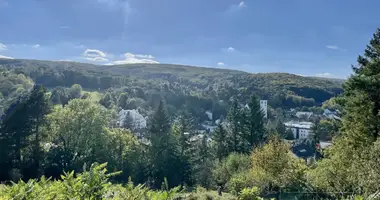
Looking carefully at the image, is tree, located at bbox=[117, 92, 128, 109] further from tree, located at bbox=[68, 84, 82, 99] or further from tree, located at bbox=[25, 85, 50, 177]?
tree, located at bbox=[25, 85, 50, 177]

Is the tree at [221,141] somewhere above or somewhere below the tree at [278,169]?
below

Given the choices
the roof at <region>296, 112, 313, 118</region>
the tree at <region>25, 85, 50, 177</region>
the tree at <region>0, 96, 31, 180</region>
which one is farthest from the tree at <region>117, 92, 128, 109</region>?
the tree at <region>0, 96, 31, 180</region>

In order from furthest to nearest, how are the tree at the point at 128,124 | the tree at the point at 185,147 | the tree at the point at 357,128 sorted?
the tree at the point at 128,124
the tree at the point at 185,147
the tree at the point at 357,128

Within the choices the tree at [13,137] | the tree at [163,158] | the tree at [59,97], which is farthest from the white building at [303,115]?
the tree at [13,137]

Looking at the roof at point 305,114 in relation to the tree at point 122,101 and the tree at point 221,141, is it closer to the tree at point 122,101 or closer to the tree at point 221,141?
the tree at point 122,101

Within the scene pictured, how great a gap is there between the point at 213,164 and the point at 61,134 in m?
16.4

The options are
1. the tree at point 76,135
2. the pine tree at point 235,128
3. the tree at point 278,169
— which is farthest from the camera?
the pine tree at point 235,128

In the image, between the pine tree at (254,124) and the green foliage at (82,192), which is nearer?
the green foliage at (82,192)

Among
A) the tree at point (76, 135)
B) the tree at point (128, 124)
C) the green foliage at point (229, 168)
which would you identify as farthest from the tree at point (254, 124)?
the tree at point (128, 124)

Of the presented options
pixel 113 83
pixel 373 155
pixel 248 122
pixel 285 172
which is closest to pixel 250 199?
pixel 373 155

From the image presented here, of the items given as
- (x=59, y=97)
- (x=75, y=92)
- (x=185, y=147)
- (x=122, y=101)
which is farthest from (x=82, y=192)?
(x=122, y=101)

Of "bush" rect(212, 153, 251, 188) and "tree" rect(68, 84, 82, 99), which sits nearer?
"bush" rect(212, 153, 251, 188)

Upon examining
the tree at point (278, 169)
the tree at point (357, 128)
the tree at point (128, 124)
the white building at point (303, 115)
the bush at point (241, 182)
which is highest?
the tree at point (357, 128)

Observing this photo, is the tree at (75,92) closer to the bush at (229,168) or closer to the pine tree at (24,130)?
the pine tree at (24,130)
